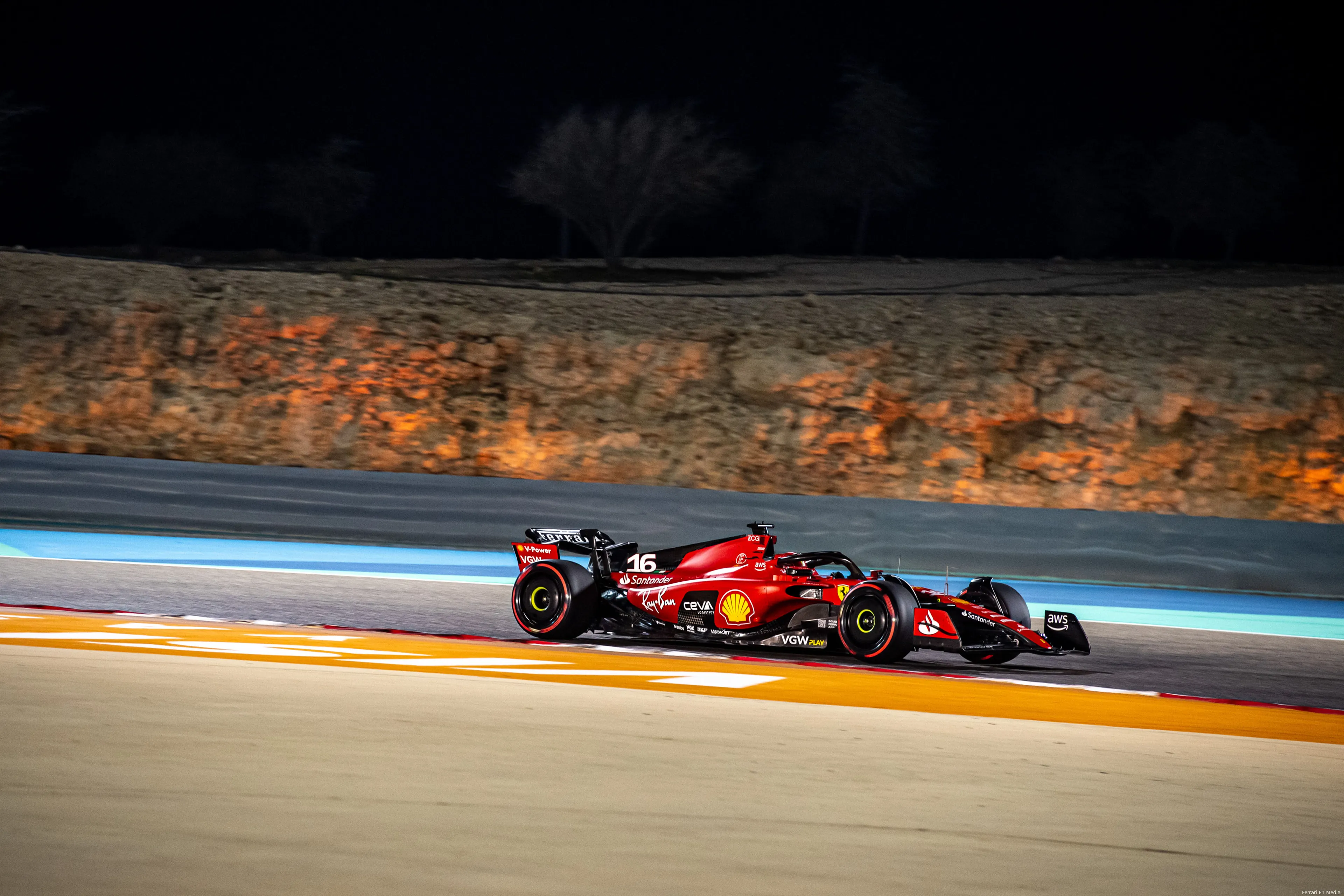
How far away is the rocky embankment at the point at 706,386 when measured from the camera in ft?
82.7

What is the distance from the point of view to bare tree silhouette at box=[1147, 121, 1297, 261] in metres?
60.9

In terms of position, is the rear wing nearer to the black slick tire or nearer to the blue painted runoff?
the black slick tire

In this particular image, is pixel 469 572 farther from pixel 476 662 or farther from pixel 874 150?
pixel 874 150

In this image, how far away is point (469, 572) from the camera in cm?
1800

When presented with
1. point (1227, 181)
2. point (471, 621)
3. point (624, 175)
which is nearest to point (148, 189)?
point (624, 175)

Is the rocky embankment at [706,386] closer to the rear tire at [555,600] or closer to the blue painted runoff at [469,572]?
the blue painted runoff at [469,572]

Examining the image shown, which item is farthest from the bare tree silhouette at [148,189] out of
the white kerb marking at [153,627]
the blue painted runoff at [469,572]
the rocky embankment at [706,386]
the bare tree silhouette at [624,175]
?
the white kerb marking at [153,627]

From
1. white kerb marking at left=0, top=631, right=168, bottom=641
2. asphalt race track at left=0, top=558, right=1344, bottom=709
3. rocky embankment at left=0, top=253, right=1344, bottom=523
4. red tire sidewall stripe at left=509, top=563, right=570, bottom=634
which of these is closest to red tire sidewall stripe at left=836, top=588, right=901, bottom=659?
asphalt race track at left=0, top=558, right=1344, bottom=709

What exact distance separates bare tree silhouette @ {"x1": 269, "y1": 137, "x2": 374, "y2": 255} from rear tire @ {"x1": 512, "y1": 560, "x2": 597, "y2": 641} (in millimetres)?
59658

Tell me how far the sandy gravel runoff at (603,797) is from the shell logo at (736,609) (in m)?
2.81

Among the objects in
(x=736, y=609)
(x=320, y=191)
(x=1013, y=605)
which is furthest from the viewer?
(x=320, y=191)

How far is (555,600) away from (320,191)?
60.3 m

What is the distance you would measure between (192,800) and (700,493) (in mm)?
14287

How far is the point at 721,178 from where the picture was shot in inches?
2172
